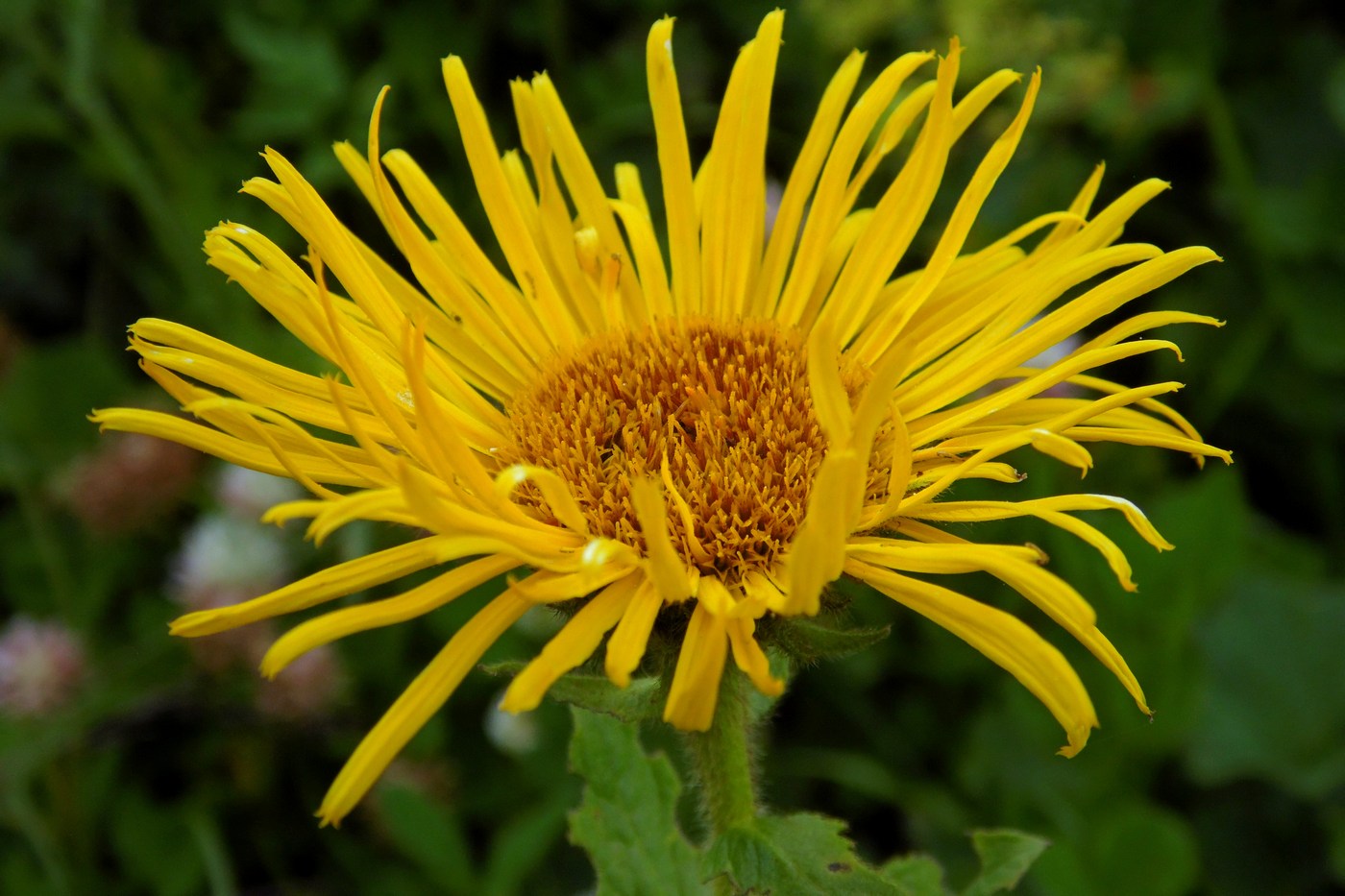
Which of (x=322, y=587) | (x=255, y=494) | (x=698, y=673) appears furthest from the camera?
(x=255, y=494)

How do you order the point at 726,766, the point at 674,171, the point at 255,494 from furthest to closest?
the point at 255,494
the point at 674,171
the point at 726,766

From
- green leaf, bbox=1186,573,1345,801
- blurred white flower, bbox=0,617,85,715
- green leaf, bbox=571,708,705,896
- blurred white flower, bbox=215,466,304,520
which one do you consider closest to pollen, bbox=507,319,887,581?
green leaf, bbox=571,708,705,896

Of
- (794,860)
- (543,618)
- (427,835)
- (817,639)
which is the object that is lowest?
(427,835)

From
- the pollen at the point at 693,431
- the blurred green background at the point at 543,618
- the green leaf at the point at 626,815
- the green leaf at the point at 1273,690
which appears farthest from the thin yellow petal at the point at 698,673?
the green leaf at the point at 1273,690

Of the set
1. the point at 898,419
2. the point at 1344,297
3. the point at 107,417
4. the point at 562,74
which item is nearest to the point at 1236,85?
the point at 1344,297

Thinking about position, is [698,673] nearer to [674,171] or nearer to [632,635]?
[632,635]

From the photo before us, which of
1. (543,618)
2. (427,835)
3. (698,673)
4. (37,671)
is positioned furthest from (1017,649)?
(37,671)

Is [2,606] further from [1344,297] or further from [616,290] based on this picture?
[1344,297]
